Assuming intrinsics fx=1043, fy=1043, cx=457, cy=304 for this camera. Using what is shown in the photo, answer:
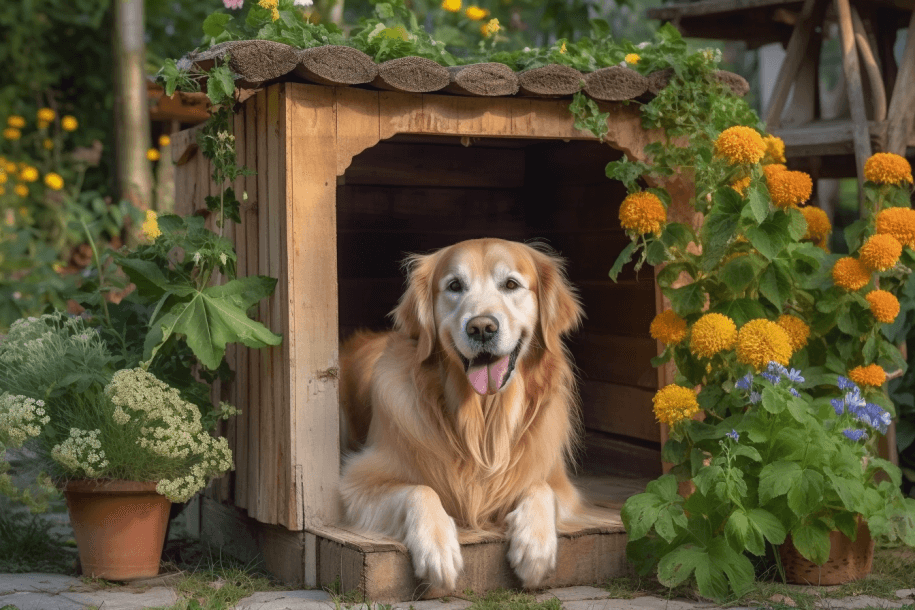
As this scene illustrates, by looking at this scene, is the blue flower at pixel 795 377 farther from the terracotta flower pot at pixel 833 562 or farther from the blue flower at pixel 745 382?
the terracotta flower pot at pixel 833 562

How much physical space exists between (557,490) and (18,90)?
20.5 feet

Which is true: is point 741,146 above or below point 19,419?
above

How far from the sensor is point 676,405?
3.05 metres

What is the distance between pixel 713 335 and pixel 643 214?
0.48m

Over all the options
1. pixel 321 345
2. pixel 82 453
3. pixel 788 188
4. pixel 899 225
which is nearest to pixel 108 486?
pixel 82 453

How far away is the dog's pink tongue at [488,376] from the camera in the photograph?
10.6ft

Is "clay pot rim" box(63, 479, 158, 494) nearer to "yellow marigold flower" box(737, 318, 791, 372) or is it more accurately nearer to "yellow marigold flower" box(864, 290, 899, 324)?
"yellow marigold flower" box(737, 318, 791, 372)

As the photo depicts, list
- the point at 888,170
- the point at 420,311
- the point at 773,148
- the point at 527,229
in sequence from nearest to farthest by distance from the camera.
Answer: the point at 888,170 < the point at 420,311 < the point at 773,148 < the point at 527,229

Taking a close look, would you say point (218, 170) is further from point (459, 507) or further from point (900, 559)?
point (900, 559)

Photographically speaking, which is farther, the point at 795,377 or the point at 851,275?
the point at 851,275

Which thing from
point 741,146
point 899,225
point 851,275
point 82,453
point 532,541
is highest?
point 741,146

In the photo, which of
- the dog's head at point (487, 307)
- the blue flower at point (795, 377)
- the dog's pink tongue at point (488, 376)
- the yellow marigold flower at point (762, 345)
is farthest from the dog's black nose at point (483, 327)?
the blue flower at point (795, 377)

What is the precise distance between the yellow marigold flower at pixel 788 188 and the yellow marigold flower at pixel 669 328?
0.48m

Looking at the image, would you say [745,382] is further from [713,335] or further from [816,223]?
[816,223]
